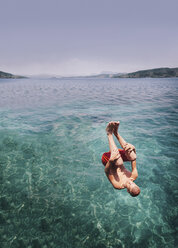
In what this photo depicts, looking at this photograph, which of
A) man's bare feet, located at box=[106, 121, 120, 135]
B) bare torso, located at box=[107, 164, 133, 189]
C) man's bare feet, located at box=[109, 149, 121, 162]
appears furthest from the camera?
man's bare feet, located at box=[106, 121, 120, 135]

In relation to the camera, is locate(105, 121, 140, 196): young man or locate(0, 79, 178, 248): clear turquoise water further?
locate(0, 79, 178, 248): clear turquoise water

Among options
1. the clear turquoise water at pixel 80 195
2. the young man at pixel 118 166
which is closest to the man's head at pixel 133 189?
the young man at pixel 118 166

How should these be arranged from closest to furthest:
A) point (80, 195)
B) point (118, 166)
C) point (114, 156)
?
point (114, 156) → point (118, 166) → point (80, 195)

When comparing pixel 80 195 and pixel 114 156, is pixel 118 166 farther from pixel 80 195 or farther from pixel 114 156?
pixel 80 195

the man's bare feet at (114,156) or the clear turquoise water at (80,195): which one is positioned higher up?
the man's bare feet at (114,156)

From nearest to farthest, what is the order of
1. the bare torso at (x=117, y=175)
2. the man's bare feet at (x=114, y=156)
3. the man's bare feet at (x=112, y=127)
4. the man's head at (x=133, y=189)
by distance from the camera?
1. the man's head at (x=133, y=189)
2. the man's bare feet at (x=114, y=156)
3. the bare torso at (x=117, y=175)
4. the man's bare feet at (x=112, y=127)

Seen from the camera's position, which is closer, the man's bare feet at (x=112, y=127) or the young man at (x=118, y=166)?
the young man at (x=118, y=166)

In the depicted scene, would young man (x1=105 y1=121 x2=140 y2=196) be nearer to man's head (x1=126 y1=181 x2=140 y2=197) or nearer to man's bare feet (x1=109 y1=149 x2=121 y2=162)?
man's bare feet (x1=109 y1=149 x2=121 y2=162)

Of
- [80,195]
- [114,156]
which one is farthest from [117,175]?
[80,195]

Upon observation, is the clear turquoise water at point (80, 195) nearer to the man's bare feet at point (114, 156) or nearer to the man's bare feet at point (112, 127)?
the man's bare feet at point (114, 156)

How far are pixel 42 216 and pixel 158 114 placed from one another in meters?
23.5

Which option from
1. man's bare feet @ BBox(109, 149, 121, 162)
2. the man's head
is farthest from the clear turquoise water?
man's bare feet @ BBox(109, 149, 121, 162)

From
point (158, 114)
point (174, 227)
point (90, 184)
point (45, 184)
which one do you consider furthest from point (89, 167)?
point (158, 114)

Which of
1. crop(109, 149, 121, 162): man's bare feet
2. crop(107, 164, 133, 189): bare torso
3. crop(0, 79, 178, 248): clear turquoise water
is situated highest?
crop(109, 149, 121, 162): man's bare feet
